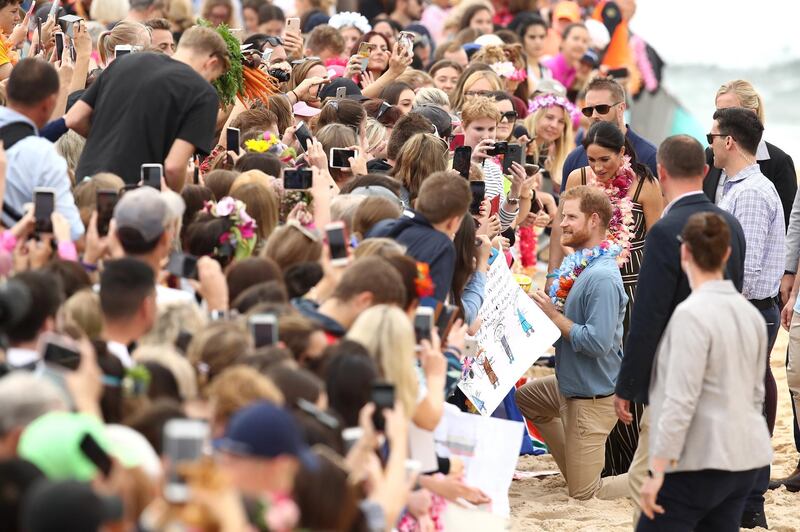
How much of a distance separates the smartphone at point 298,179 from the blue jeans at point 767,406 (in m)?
2.44

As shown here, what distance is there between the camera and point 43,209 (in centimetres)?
525

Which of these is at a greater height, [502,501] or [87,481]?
[87,481]

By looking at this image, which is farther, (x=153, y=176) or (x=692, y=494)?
(x=153, y=176)

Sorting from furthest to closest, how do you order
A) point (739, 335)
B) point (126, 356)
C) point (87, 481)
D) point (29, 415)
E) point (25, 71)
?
point (25, 71), point (739, 335), point (126, 356), point (29, 415), point (87, 481)

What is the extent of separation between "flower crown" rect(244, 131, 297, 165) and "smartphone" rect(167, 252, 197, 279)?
2.04 meters

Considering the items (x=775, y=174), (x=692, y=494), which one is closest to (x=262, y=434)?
(x=692, y=494)

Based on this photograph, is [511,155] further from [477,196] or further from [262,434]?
[262,434]

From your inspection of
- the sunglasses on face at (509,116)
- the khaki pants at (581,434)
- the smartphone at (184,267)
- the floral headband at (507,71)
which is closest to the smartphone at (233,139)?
the smartphone at (184,267)

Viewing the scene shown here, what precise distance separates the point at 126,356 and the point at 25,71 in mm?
2019

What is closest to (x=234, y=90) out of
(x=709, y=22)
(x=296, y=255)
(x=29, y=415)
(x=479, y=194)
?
(x=479, y=194)

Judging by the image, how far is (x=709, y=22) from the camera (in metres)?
36.1

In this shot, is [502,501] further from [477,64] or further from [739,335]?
[477,64]

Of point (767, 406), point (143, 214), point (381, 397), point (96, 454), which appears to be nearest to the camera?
point (96, 454)

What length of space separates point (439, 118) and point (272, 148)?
4.57ft
